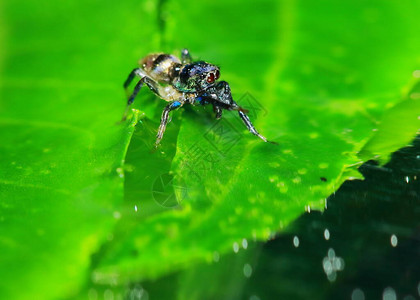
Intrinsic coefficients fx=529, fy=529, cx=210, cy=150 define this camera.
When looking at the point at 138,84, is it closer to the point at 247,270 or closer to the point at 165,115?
the point at 165,115

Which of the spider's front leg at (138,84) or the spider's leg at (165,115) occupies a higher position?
the spider's front leg at (138,84)

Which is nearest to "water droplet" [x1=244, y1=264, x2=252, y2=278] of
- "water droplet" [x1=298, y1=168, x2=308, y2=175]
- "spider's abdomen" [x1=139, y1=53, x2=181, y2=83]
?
"water droplet" [x1=298, y1=168, x2=308, y2=175]

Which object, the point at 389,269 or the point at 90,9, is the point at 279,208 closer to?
the point at 389,269

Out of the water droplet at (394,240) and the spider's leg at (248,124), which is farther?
the spider's leg at (248,124)

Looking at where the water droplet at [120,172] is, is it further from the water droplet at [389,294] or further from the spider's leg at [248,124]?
the water droplet at [389,294]

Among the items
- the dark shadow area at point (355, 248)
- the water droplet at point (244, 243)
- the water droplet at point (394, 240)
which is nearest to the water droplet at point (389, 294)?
the dark shadow area at point (355, 248)

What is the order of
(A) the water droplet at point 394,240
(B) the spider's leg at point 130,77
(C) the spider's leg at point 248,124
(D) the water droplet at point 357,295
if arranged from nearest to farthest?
(D) the water droplet at point 357,295 < (A) the water droplet at point 394,240 < (C) the spider's leg at point 248,124 < (B) the spider's leg at point 130,77

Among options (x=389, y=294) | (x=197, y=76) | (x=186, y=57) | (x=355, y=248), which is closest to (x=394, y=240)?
(x=355, y=248)

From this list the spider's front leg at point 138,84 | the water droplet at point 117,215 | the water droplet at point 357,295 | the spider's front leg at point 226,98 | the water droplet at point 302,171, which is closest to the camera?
the water droplet at point 357,295
